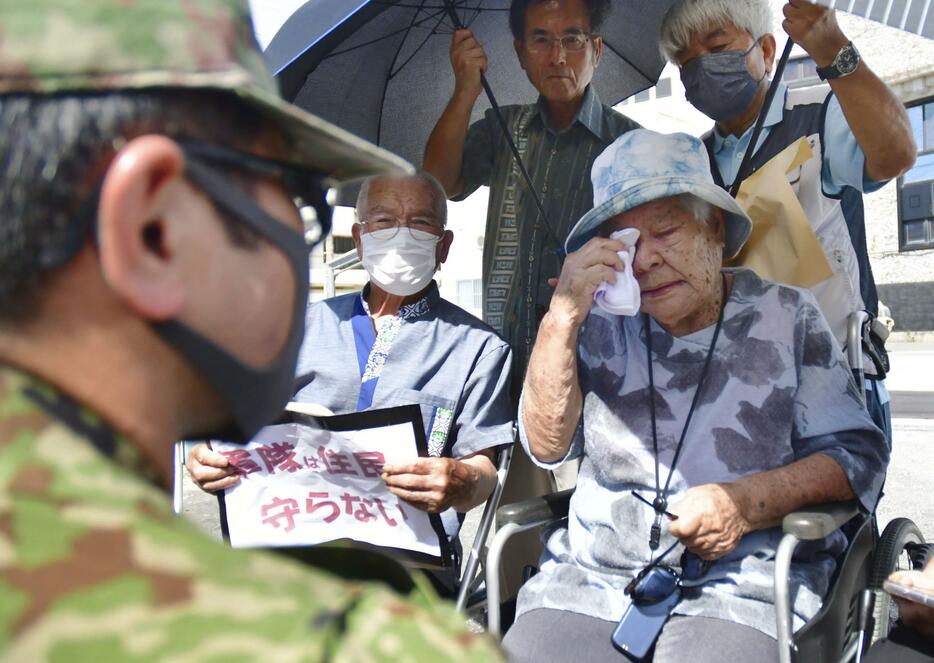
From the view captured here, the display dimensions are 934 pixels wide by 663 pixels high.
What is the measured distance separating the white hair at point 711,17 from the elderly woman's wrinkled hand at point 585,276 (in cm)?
93

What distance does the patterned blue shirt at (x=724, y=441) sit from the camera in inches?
85.0

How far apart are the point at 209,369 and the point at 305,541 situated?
179cm

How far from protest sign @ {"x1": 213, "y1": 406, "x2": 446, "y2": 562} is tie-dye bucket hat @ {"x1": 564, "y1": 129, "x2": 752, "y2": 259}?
81 cm

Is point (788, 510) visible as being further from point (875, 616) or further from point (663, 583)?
point (875, 616)

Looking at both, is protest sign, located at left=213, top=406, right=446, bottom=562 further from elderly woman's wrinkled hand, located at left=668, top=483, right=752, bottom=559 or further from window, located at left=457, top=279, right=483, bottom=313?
window, located at left=457, top=279, right=483, bottom=313

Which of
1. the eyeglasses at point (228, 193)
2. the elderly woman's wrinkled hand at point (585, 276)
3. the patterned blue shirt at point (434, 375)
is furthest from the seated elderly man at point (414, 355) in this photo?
the eyeglasses at point (228, 193)

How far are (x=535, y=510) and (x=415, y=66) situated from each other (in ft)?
6.50

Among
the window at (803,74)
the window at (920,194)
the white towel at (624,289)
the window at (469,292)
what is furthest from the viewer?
the window at (920,194)

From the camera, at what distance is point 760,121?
8.55 feet

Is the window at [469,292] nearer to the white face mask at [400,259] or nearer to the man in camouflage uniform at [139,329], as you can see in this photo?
the white face mask at [400,259]

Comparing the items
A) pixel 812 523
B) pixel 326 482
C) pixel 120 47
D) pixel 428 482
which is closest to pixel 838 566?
pixel 812 523

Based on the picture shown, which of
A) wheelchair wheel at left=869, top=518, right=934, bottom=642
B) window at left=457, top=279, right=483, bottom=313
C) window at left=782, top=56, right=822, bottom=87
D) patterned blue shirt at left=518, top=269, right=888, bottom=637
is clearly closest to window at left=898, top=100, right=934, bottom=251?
window at left=782, top=56, right=822, bottom=87

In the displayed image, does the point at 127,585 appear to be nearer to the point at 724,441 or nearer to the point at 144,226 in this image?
the point at 144,226

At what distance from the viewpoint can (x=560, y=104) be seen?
3.06m
